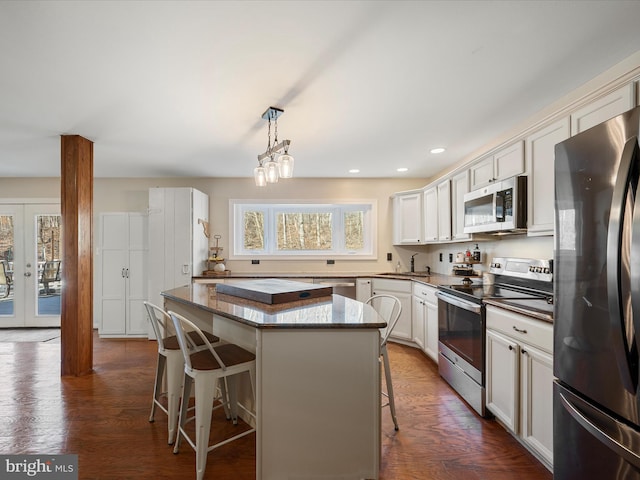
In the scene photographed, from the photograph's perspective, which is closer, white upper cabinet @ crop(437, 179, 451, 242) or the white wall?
white upper cabinet @ crop(437, 179, 451, 242)

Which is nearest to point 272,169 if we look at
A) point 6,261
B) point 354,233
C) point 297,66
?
point 297,66

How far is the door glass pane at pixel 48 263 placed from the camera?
5.09 metres

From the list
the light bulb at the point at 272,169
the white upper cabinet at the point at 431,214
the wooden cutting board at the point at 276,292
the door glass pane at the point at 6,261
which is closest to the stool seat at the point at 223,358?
the wooden cutting board at the point at 276,292

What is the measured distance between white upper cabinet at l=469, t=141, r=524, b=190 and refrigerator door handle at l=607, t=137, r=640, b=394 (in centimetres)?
148

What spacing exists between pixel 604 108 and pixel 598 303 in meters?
1.21

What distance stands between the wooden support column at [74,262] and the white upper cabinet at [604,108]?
410cm

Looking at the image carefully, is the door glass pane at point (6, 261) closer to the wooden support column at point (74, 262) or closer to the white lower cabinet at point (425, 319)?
the wooden support column at point (74, 262)

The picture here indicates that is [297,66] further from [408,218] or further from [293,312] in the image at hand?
[408,218]

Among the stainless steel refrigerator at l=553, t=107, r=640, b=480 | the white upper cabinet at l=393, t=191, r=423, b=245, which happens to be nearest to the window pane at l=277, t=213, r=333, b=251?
the white upper cabinet at l=393, t=191, r=423, b=245

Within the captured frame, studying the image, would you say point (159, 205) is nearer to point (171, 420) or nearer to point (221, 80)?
point (221, 80)

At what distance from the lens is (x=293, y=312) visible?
6.10ft

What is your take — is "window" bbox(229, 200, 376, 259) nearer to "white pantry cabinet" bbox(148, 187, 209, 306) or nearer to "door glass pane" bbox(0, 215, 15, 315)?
"white pantry cabinet" bbox(148, 187, 209, 306)

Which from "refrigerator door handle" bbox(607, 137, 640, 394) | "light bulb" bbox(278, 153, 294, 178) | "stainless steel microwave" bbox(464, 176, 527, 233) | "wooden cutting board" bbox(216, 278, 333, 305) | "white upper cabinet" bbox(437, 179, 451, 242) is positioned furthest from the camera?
"white upper cabinet" bbox(437, 179, 451, 242)

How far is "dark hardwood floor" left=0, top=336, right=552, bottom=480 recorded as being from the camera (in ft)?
6.17
